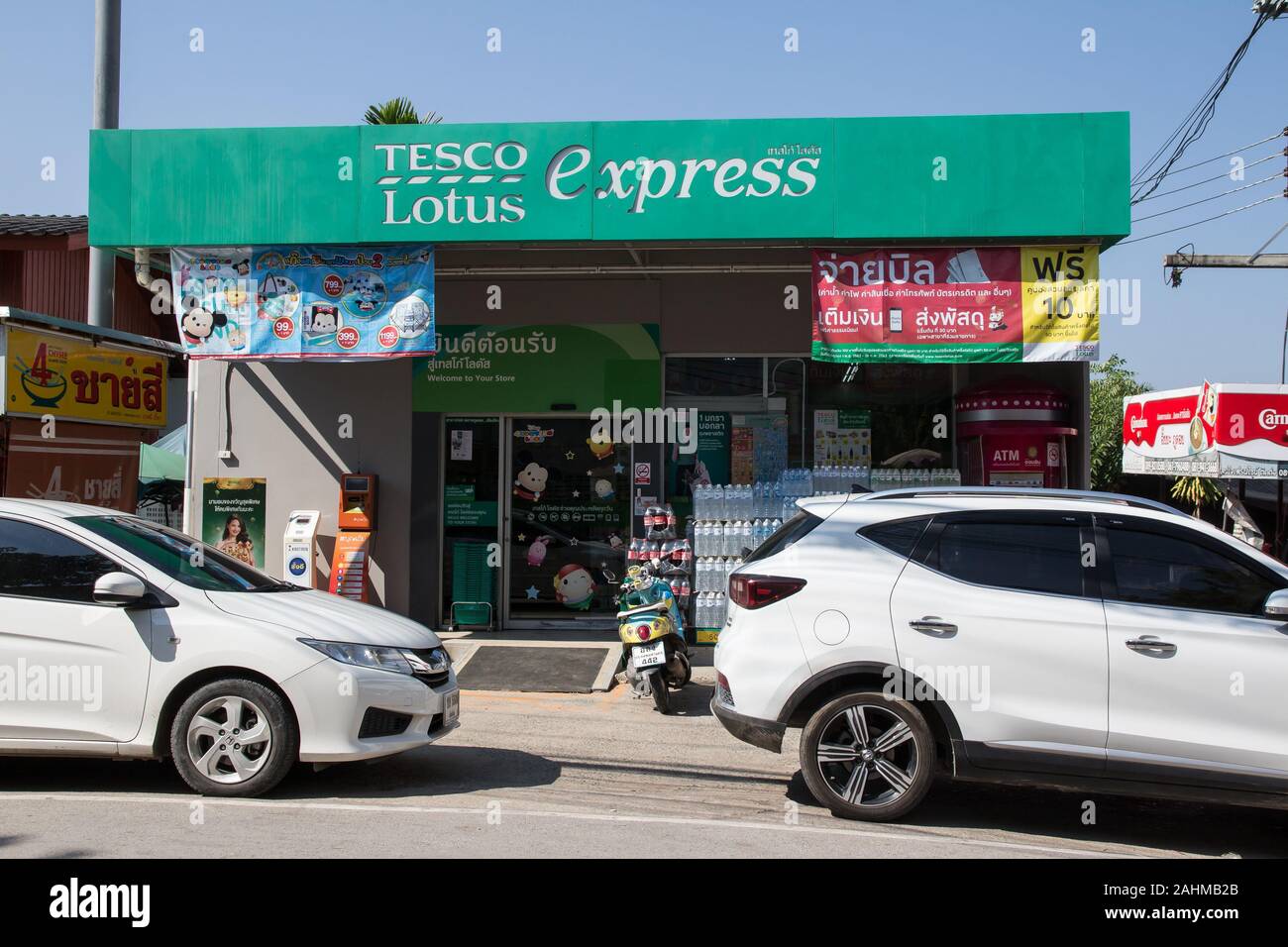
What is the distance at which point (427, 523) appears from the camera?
1268 centimetres

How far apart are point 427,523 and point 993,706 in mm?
8230

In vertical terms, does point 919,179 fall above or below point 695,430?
above

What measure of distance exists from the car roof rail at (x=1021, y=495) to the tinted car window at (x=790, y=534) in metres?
0.33

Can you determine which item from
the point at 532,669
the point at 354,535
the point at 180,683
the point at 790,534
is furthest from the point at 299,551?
the point at 790,534

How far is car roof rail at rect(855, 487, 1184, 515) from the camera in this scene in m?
6.16

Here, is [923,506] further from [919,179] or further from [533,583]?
[533,583]

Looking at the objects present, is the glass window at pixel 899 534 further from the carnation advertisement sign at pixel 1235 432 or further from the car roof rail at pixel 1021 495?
the carnation advertisement sign at pixel 1235 432

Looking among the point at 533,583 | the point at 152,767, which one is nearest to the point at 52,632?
the point at 152,767

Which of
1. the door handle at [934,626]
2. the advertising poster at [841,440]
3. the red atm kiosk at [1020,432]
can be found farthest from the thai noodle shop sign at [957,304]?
the door handle at [934,626]

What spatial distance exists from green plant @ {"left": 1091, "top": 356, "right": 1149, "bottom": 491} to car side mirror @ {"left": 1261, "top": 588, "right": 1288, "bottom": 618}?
66.4ft

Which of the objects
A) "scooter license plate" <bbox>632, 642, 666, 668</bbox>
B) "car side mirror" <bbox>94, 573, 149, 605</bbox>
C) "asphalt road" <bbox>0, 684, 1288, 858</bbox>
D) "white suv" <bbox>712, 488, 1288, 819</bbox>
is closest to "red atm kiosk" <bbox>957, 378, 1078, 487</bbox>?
"scooter license plate" <bbox>632, 642, 666, 668</bbox>

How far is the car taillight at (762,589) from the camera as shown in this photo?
20.1 feet

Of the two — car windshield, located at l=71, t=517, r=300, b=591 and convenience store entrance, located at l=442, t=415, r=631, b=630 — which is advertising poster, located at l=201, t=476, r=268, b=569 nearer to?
convenience store entrance, located at l=442, t=415, r=631, b=630

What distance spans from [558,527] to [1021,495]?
23.9ft
